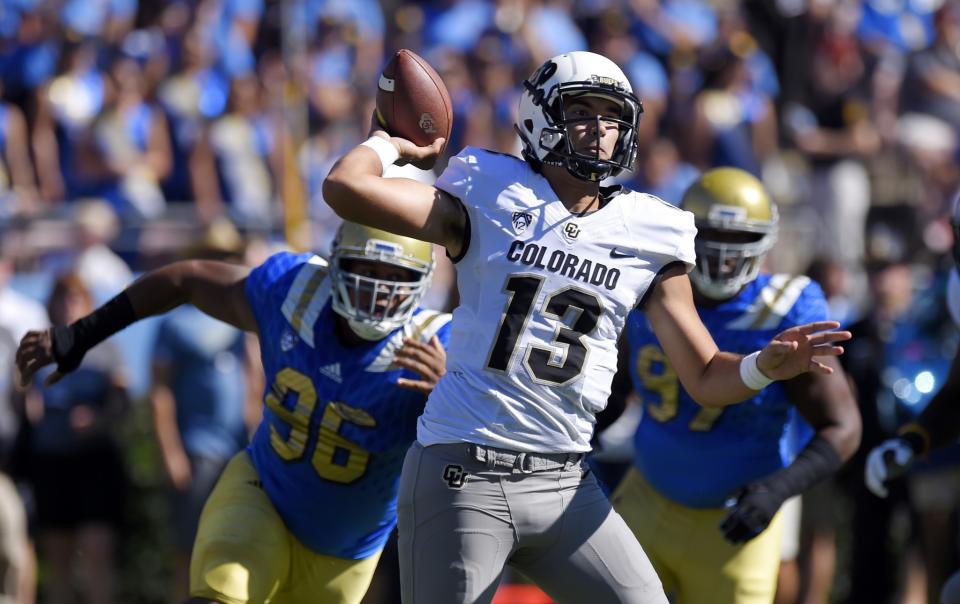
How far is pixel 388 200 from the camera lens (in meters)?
3.43

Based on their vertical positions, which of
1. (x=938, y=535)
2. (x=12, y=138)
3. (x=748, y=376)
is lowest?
(x=938, y=535)

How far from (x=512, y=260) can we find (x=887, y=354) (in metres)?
4.06

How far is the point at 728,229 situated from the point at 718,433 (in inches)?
26.9

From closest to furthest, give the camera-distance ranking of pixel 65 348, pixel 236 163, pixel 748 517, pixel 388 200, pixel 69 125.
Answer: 1. pixel 388 200
2. pixel 748 517
3. pixel 65 348
4. pixel 236 163
5. pixel 69 125

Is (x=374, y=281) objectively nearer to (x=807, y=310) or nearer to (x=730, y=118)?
(x=807, y=310)

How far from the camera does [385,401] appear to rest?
4465 millimetres

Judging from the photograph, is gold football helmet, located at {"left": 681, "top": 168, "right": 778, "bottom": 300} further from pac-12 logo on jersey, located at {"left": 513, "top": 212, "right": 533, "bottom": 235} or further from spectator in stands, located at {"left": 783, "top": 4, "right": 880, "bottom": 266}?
spectator in stands, located at {"left": 783, "top": 4, "right": 880, "bottom": 266}

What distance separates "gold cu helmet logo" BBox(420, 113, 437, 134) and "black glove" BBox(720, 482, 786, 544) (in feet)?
4.36

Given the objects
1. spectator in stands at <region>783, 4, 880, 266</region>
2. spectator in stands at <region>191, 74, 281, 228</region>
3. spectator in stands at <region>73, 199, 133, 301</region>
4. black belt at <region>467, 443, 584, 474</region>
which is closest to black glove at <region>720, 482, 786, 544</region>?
black belt at <region>467, 443, 584, 474</region>

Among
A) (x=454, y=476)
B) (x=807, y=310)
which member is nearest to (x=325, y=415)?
(x=454, y=476)

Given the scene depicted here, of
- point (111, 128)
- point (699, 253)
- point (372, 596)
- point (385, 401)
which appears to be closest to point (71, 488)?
point (372, 596)

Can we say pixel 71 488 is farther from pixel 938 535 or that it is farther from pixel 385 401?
pixel 938 535

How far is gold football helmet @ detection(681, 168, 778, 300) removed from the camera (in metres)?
4.88

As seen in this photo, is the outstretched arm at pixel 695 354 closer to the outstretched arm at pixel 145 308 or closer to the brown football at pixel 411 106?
the brown football at pixel 411 106
